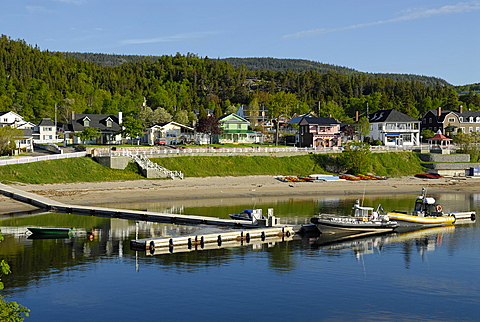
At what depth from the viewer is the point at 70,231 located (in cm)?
4722

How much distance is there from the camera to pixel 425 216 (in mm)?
56469

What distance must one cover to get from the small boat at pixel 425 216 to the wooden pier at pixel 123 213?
1238cm

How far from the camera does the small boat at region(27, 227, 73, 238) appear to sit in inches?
1836

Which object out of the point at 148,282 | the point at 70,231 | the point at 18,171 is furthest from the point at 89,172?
the point at 148,282

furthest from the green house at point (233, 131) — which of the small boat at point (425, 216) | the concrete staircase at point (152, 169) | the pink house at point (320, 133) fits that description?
the small boat at point (425, 216)

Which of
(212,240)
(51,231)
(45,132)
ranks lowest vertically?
(212,240)

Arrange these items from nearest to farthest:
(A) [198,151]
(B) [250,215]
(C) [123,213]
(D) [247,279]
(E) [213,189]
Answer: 1. (D) [247,279]
2. (B) [250,215]
3. (C) [123,213]
4. (E) [213,189]
5. (A) [198,151]

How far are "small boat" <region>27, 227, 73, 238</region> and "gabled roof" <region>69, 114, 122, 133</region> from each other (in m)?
69.6

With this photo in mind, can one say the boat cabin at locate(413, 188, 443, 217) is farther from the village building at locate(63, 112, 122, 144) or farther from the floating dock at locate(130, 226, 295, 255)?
the village building at locate(63, 112, 122, 144)

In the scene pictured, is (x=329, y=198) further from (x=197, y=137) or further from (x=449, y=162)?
(x=197, y=137)

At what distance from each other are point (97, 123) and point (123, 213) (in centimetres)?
6570

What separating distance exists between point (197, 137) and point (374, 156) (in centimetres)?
3809

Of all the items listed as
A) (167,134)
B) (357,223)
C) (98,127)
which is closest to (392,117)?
(167,134)

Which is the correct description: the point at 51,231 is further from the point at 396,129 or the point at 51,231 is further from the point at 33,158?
the point at 396,129
